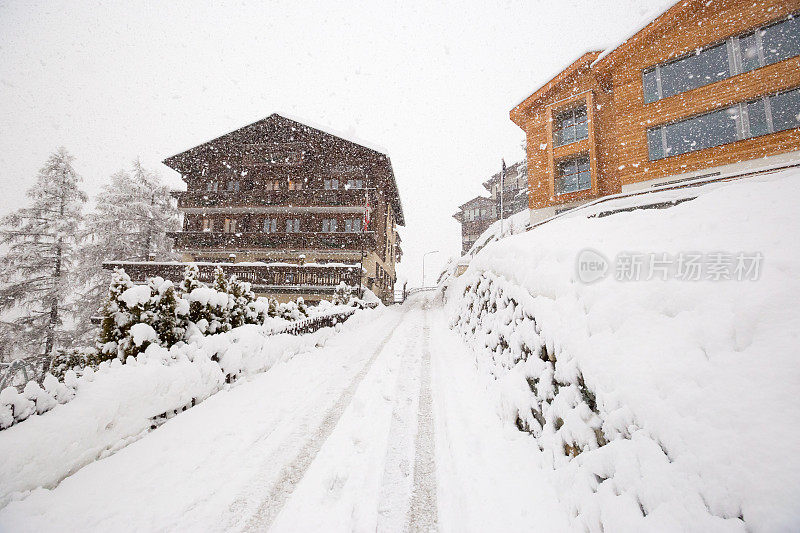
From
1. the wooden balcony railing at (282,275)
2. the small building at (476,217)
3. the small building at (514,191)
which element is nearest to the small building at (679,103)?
the wooden balcony railing at (282,275)

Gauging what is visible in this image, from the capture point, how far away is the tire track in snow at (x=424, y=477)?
221 cm

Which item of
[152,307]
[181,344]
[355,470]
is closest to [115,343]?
[152,307]

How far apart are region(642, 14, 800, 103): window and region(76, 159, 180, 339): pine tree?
28.2 m

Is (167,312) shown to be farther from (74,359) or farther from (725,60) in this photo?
(725,60)

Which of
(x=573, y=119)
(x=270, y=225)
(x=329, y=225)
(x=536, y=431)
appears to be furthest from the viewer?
(x=270, y=225)

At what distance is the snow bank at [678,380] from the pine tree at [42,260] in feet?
70.4

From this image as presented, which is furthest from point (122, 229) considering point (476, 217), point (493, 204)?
point (493, 204)

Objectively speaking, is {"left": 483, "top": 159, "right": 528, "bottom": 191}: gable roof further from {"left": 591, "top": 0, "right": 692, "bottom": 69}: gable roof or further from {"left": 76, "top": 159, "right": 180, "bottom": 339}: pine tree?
{"left": 76, "top": 159, "right": 180, "bottom": 339}: pine tree

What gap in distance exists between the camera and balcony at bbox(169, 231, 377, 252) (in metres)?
20.5

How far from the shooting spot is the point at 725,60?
12328mm

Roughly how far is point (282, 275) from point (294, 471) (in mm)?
14074

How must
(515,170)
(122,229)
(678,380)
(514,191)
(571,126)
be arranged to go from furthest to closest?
(515,170)
(514,191)
(122,229)
(571,126)
(678,380)

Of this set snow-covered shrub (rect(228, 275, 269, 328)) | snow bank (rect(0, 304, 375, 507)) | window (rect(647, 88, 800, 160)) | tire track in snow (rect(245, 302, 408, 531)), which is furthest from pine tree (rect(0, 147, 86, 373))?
window (rect(647, 88, 800, 160))

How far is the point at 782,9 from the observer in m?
11.1
